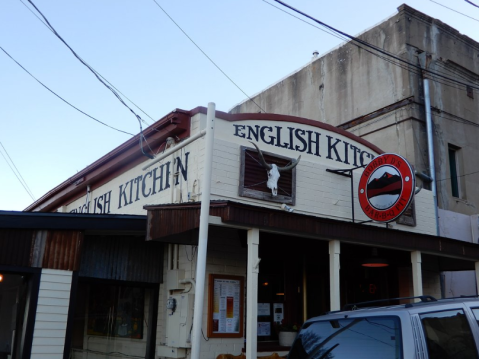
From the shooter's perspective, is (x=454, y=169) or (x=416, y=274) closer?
(x=416, y=274)

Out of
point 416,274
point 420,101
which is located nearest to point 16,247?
point 416,274

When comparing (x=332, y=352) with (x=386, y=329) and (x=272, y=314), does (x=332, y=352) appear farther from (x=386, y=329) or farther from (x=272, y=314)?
(x=272, y=314)

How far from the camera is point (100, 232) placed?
1002 cm

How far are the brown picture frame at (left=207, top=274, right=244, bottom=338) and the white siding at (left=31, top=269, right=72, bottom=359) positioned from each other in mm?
2723

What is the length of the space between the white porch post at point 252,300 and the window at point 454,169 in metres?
10.8

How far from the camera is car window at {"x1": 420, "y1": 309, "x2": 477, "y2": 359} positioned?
15.6 feet

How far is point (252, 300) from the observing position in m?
8.05

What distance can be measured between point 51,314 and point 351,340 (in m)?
5.83

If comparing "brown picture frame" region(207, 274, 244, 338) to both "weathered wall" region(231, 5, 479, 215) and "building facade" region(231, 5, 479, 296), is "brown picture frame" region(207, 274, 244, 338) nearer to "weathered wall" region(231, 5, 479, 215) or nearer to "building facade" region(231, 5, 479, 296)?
"building facade" region(231, 5, 479, 296)

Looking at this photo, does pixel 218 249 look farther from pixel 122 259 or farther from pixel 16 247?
pixel 16 247

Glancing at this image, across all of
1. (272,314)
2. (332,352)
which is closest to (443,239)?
(272,314)

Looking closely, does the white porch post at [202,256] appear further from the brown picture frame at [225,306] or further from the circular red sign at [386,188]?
the circular red sign at [386,188]

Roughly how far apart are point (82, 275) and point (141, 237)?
1447 millimetres

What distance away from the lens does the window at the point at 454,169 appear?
674 inches
